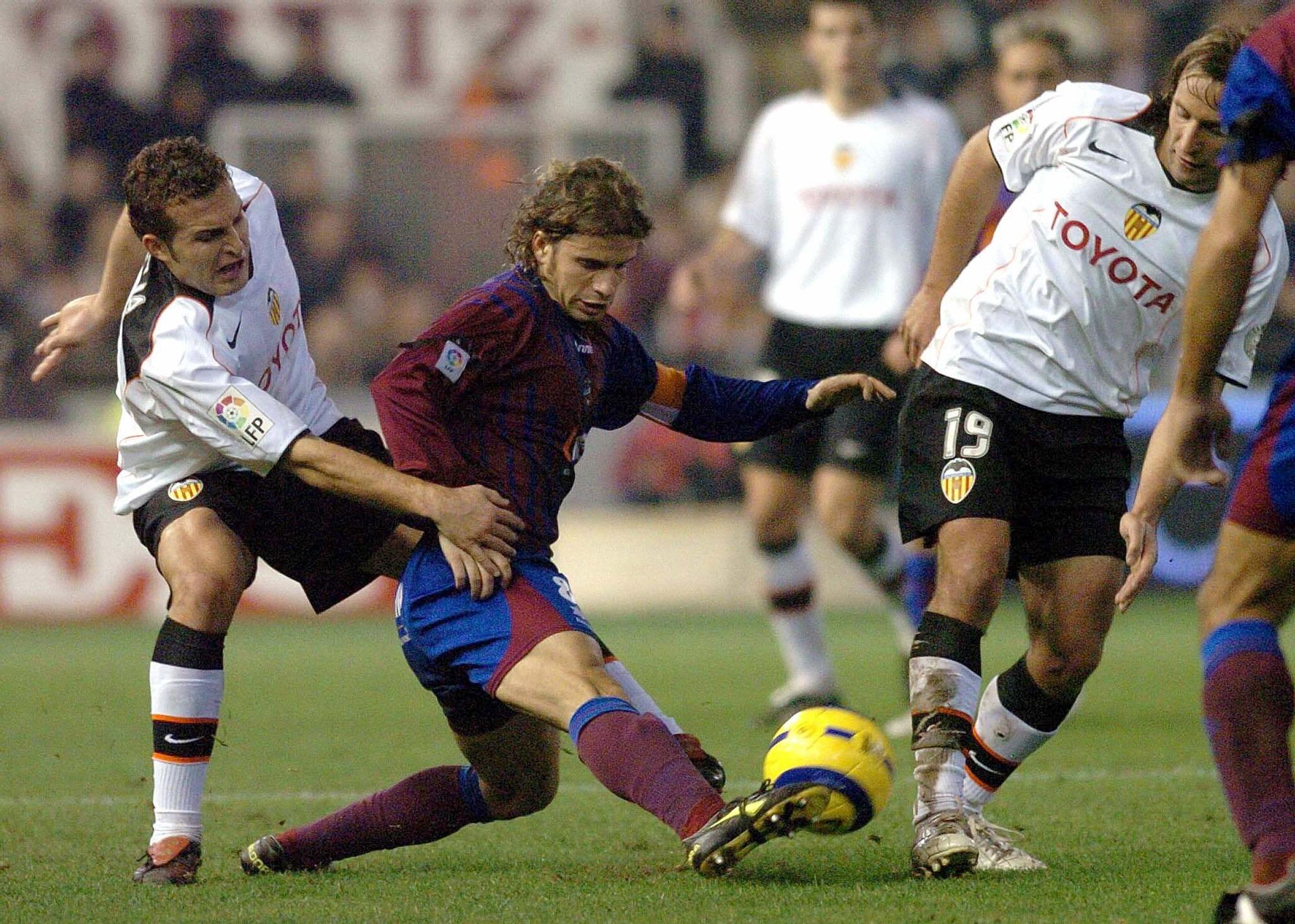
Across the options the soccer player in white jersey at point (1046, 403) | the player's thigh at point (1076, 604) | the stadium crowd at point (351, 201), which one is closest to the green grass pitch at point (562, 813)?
the soccer player in white jersey at point (1046, 403)

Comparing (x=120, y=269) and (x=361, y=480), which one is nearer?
(x=361, y=480)

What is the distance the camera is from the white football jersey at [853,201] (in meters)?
7.85

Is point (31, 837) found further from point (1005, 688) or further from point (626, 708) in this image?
point (1005, 688)

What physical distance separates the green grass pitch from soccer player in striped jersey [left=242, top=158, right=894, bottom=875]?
7.0 inches

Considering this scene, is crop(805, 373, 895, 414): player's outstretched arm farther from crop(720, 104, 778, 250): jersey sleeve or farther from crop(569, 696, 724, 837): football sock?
crop(720, 104, 778, 250): jersey sleeve

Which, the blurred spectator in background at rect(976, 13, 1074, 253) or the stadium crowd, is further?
the stadium crowd

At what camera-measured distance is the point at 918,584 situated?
300 inches

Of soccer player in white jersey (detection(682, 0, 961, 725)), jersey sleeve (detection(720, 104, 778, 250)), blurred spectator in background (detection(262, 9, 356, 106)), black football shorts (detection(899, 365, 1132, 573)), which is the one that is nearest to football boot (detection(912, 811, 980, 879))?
black football shorts (detection(899, 365, 1132, 573))

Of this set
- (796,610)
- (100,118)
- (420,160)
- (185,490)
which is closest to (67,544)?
(100,118)

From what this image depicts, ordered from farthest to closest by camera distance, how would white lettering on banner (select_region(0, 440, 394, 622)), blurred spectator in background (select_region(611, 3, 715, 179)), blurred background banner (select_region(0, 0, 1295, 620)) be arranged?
1. blurred spectator in background (select_region(611, 3, 715, 179))
2. blurred background banner (select_region(0, 0, 1295, 620))
3. white lettering on banner (select_region(0, 440, 394, 622))

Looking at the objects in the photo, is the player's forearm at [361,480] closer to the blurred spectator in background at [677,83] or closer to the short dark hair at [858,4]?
the short dark hair at [858,4]

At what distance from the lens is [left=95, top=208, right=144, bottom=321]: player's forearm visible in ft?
16.0

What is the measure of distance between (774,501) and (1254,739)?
14.5 feet

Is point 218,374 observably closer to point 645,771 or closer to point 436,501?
point 436,501
